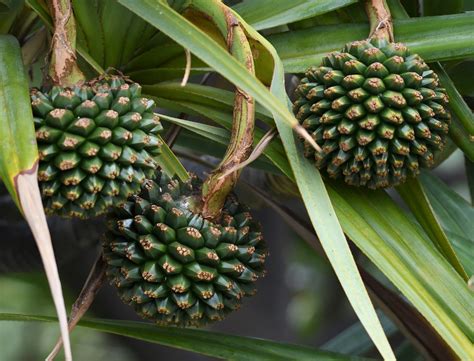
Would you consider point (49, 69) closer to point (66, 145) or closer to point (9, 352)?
point (66, 145)

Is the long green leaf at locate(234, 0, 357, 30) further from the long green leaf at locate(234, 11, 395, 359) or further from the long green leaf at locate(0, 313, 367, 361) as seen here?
the long green leaf at locate(0, 313, 367, 361)

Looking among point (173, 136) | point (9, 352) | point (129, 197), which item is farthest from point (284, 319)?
point (129, 197)

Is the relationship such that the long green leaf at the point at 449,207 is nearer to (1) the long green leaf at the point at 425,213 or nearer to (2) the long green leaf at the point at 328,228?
(1) the long green leaf at the point at 425,213

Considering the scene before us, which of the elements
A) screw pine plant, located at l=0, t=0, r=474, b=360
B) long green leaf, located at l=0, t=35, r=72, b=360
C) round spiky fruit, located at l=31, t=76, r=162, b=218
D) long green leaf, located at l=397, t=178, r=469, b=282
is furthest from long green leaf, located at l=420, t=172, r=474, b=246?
long green leaf, located at l=0, t=35, r=72, b=360

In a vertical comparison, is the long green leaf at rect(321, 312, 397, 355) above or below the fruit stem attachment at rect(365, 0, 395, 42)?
below

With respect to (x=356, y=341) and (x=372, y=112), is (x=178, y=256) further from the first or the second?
(x=356, y=341)

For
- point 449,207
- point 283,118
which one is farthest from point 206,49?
point 449,207
